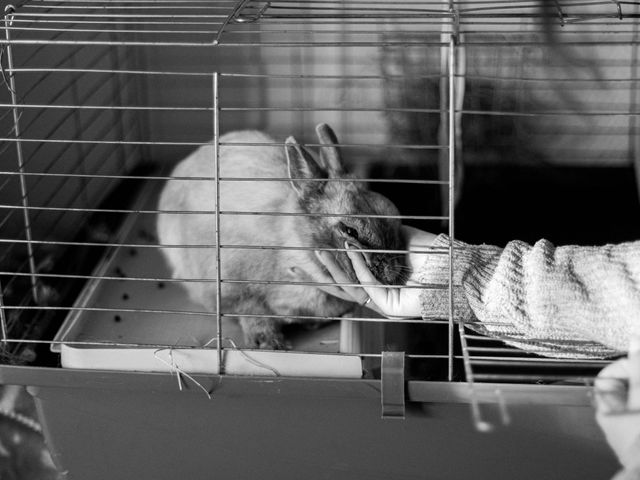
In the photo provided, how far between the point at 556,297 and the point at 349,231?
47 centimetres

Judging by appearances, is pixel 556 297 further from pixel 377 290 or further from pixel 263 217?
pixel 263 217

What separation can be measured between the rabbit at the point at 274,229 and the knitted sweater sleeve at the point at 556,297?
0.67ft

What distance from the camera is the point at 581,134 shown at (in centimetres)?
290

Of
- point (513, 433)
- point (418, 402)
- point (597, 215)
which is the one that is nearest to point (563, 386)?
point (513, 433)

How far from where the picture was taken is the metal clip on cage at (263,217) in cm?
→ 152

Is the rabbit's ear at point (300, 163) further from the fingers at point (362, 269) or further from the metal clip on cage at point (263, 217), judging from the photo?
the fingers at point (362, 269)

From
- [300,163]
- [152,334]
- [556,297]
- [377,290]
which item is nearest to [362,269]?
[377,290]

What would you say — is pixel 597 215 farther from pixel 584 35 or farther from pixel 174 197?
pixel 174 197

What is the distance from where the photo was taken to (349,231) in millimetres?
1750

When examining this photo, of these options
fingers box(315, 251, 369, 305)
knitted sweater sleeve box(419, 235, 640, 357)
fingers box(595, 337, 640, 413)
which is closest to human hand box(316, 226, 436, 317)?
fingers box(315, 251, 369, 305)

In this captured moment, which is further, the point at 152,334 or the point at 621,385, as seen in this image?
the point at 152,334

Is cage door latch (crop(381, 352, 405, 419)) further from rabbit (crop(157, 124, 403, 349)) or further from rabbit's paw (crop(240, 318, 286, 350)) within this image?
rabbit's paw (crop(240, 318, 286, 350))

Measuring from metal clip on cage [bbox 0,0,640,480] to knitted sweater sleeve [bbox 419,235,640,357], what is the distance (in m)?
0.04

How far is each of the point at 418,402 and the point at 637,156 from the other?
1674 millimetres
